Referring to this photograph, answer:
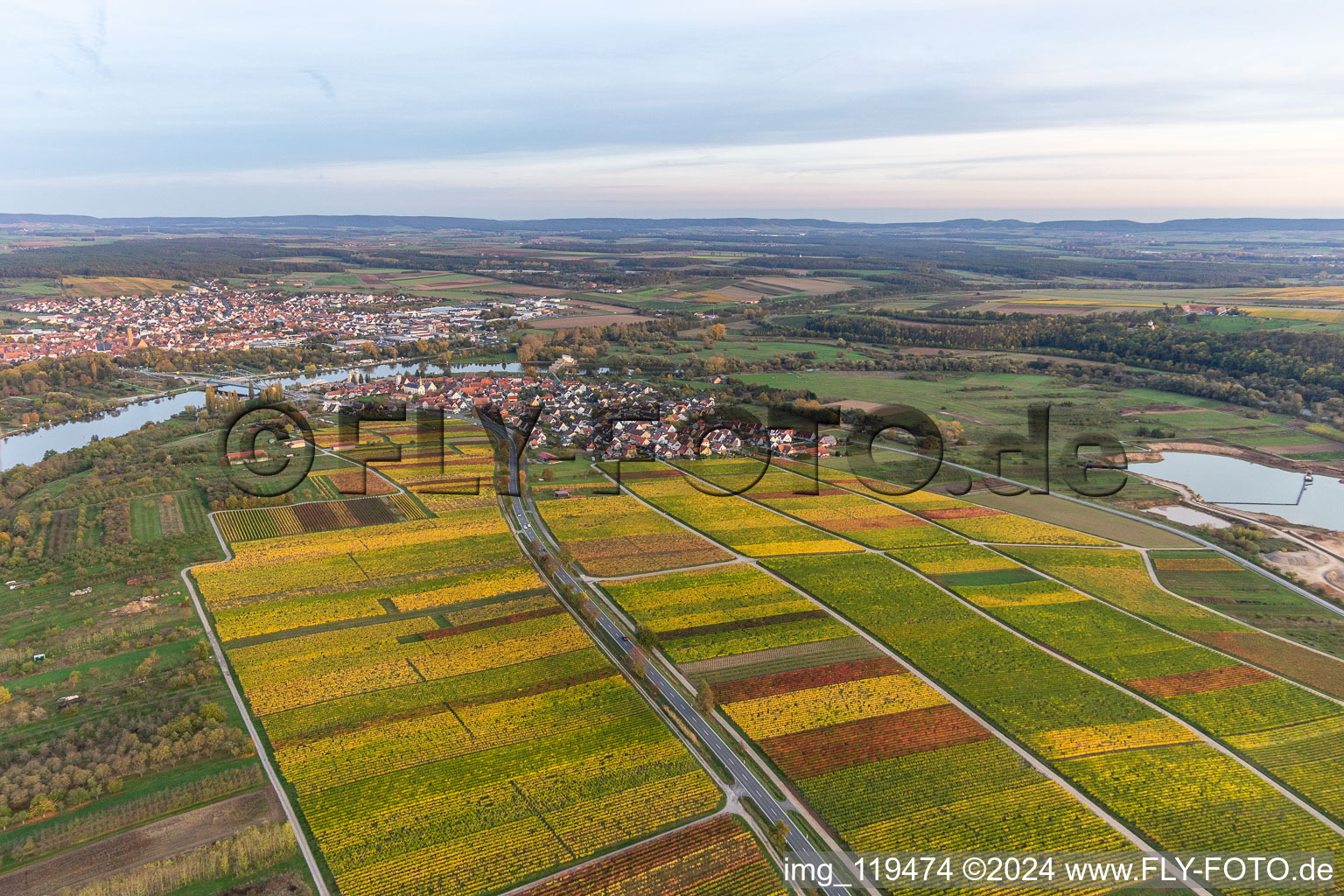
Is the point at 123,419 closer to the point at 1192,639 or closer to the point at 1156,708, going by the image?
the point at 1156,708

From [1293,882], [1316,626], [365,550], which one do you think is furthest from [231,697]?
[1316,626]

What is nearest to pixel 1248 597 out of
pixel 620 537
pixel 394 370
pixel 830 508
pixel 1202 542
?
pixel 1202 542

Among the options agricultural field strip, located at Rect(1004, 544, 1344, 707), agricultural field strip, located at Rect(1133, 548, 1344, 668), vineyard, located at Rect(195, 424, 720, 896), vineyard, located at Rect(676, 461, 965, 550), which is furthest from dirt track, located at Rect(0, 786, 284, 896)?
agricultural field strip, located at Rect(1133, 548, 1344, 668)

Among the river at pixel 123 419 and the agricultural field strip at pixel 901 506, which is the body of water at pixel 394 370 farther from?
the agricultural field strip at pixel 901 506

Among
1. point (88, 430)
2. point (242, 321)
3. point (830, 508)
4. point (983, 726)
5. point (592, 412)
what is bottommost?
point (983, 726)

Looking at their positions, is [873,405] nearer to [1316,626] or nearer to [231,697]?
[1316,626]

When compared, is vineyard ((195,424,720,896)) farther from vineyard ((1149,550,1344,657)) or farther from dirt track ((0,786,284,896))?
vineyard ((1149,550,1344,657))
